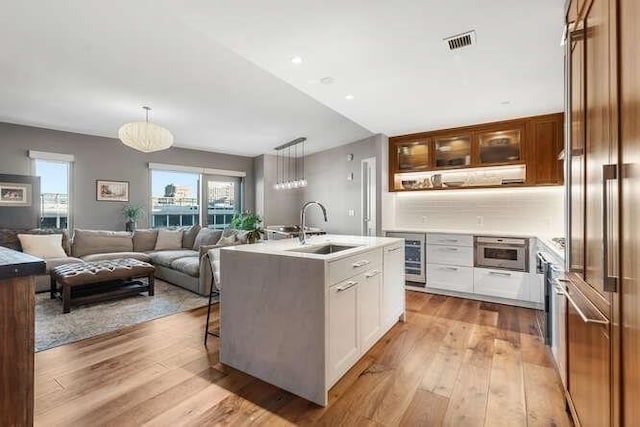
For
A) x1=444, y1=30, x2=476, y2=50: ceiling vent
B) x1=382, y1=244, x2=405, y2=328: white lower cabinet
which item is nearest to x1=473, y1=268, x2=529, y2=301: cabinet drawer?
x1=382, y1=244, x2=405, y2=328: white lower cabinet

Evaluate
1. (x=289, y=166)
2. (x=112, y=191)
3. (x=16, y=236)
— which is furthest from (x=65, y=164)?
(x=289, y=166)

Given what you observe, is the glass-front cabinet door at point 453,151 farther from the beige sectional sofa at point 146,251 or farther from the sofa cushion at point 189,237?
the sofa cushion at point 189,237

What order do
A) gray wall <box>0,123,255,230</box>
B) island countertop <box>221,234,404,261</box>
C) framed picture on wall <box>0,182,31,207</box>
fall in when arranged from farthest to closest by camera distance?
gray wall <box>0,123,255,230</box>
framed picture on wall <box>0,182,31,207</box>
island countertop <box>221,234,404,261</box>

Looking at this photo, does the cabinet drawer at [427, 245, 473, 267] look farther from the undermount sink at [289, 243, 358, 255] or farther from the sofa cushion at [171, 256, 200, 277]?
the sofa cushion at [171, 256, 200, 277]

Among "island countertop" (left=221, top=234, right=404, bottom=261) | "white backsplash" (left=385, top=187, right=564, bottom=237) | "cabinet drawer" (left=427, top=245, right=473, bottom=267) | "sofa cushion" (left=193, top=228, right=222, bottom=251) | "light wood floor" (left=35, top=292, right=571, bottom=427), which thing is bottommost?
"light wood floor" (left=35, top=292, right=571, bottom=427)

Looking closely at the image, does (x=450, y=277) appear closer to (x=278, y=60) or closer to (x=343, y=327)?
(x=343, y=327)

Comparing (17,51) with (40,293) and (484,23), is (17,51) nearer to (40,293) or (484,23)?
(40,293)

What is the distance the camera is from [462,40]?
7.23 ft

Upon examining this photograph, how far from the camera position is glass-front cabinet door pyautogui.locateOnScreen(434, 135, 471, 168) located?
4395mm

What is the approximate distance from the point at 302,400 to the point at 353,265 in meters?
0.93

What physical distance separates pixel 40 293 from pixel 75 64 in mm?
3255

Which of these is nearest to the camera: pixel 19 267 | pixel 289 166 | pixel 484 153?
pixel 19 267

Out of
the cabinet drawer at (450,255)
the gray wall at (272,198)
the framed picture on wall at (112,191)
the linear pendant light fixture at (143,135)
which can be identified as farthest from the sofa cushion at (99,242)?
the cabinet drawer at (450,255)

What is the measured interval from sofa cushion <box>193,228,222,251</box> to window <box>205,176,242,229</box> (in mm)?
1441
